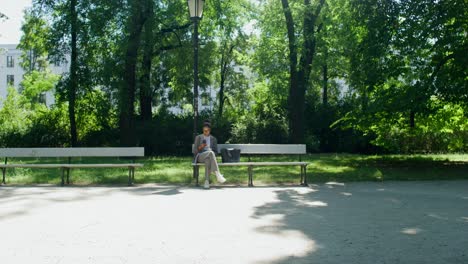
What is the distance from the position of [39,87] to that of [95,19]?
2980 centimetres

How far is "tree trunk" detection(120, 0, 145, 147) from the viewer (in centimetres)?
2078

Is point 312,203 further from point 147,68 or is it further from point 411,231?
point 147,68

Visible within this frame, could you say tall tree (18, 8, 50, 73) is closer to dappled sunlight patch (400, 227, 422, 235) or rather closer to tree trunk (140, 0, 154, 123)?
tree trunk (140, 0, 154, 123)

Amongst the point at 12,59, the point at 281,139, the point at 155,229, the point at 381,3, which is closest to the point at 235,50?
the point at 281,139

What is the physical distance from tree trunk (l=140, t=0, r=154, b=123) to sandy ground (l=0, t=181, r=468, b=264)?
42.1 ft

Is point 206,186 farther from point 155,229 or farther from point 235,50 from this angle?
point 235,50

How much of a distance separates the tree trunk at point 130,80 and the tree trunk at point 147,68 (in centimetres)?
37

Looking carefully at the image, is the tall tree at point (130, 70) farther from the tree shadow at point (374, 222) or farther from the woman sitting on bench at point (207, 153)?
the tree shadow at point (374, 222)

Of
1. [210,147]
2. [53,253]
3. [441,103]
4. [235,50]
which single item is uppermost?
[235,50]

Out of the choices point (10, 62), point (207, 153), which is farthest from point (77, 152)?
point (10, 62)

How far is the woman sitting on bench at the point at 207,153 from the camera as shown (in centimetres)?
1075

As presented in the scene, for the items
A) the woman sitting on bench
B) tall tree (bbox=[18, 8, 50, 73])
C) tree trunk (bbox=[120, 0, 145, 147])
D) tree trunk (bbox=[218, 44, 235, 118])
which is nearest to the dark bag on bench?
the woman sitting on bench

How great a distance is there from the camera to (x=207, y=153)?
10.8 metres

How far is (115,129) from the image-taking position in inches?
1017
